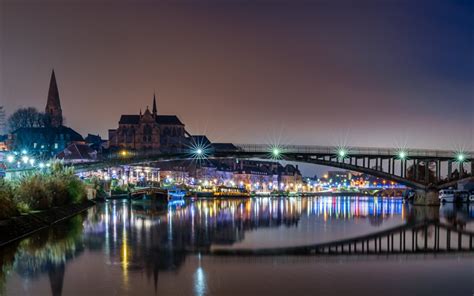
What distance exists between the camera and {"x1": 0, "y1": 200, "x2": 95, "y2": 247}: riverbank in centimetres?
3444

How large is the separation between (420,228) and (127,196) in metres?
74.7

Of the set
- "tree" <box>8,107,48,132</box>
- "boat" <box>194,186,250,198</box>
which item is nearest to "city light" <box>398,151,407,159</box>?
"boat" <box>194,186,250,198</box>

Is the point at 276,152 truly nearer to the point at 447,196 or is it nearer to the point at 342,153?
the point at 342,153

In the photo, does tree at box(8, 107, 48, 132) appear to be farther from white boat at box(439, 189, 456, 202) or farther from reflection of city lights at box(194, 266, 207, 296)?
reflection of city lights at box(194, 266, 207, 296)

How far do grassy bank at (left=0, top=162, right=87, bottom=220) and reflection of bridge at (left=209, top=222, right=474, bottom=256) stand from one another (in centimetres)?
1289

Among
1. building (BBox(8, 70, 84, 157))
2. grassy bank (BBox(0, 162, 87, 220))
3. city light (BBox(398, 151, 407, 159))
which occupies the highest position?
building (BBox(8, 70, 84, 157))

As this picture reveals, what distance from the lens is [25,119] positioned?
166 meters

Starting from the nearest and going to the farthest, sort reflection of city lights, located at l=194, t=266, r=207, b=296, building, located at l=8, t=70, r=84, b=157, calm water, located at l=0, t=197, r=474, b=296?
reflection of city lights, located at l=194, t=266, r=207, b=296
calm water, located at l=0, t=197, r=474, b=296
building, located at l=8, t=70, r=84, b=157

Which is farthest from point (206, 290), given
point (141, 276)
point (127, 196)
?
point (127, 196)

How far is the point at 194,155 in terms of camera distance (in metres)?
104

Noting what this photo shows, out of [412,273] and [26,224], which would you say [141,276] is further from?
[26,224]

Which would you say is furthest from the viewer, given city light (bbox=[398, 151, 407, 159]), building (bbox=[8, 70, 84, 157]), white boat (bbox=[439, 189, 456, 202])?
building (bbox=[8, 70, 84, 157])

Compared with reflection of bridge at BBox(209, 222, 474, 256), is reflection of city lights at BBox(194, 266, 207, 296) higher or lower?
higher

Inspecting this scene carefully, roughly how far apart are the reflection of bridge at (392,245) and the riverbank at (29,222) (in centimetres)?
1175
